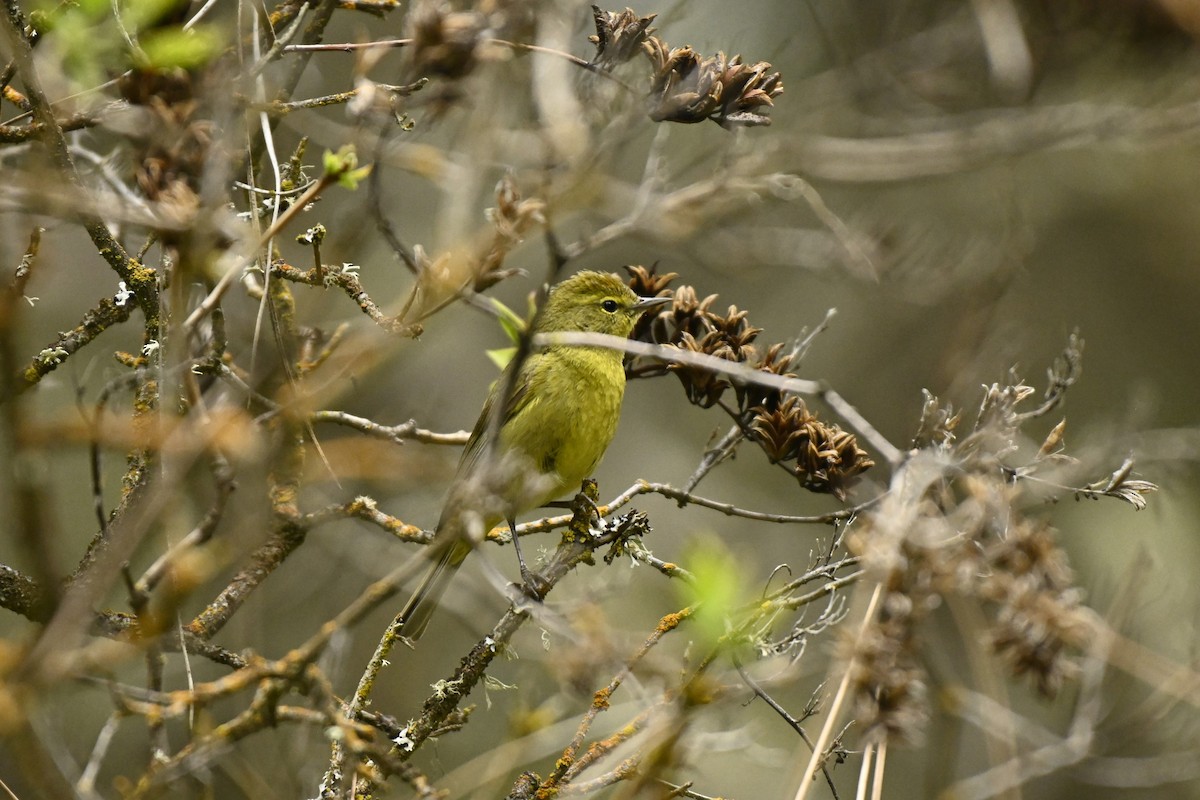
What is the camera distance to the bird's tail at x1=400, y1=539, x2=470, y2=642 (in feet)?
14.1

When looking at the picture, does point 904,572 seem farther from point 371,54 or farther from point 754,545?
point 754,545

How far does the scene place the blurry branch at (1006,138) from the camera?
579 cm

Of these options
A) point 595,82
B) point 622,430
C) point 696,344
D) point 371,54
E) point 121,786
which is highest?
point 622,430

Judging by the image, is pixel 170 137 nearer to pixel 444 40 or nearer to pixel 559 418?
pixel 444 40

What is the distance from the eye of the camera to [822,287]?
9.77 metres

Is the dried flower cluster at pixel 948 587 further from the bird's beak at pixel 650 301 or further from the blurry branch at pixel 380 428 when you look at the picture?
the bird's beak at pixel 650 301

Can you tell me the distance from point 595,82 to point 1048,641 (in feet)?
7.26

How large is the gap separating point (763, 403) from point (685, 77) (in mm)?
1009

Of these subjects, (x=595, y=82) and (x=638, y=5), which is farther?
(x=638, y=5)

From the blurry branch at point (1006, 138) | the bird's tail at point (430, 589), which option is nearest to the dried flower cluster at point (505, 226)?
the bird's tail at point (430, 589)

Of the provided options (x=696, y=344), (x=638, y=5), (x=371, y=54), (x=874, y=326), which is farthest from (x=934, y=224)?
(x=371, y=54)

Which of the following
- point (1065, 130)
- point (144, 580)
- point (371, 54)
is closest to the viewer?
point (371, 54)

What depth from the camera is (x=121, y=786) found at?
201 cm

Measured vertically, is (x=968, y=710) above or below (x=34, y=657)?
above
